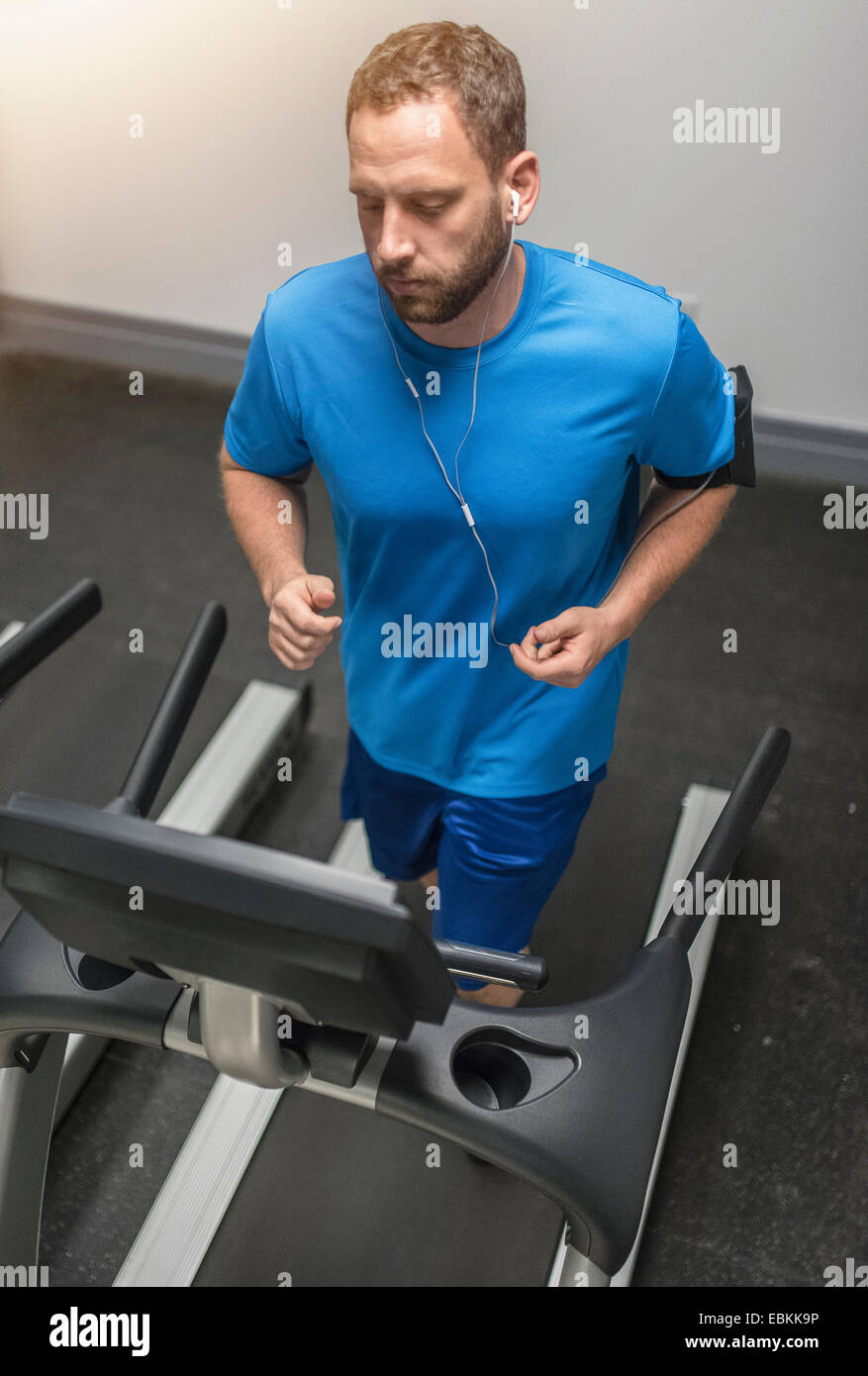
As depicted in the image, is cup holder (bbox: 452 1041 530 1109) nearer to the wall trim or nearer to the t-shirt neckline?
the t-shirt neckline

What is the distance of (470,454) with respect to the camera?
4.72ft

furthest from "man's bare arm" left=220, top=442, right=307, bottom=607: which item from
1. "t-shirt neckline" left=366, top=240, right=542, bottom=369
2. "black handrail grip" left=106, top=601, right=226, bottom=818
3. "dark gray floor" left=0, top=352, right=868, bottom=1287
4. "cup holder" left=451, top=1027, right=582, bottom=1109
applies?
"dark gray floor" left=0, top=352, right=868, bottom=1287

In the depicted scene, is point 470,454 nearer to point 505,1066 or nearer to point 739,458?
point 739,458

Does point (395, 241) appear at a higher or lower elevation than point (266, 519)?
higher

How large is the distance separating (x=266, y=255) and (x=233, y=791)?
2049 millimetres

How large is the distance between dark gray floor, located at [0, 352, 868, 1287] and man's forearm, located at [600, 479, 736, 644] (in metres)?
0.93

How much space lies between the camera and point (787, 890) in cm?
248

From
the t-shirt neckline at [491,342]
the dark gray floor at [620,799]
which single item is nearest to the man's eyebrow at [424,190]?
the t-shirt neckline at [491,342]

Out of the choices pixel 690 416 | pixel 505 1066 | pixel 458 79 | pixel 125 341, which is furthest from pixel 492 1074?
pixel 125 341

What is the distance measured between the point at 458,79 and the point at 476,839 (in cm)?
100

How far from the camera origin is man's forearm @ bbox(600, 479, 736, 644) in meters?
1.57

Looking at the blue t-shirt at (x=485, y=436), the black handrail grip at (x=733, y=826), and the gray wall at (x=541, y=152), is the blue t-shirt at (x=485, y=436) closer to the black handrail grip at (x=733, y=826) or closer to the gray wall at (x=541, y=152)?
the black handrail grip at (x=733, y=826)
